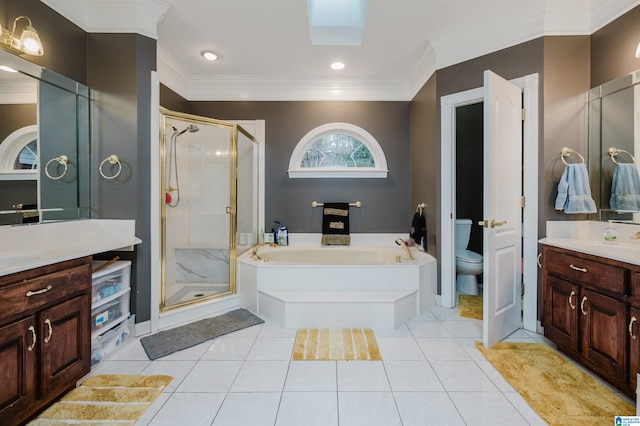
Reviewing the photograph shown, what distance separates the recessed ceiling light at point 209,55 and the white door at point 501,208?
102 inches

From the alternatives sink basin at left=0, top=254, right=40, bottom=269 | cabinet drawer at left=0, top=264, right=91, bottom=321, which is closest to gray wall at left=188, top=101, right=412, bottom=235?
cabinet drawer at left=0, top=264, right=91, bottom=321

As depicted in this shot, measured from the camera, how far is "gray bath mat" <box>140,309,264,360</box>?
2131mm

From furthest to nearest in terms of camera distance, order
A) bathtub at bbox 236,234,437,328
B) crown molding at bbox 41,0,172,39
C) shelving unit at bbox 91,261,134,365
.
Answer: bathtub at bbox 236,234,437,328, crown molding at bbox 41,0,172,39, shelving unit at bbox 91,261,134,365

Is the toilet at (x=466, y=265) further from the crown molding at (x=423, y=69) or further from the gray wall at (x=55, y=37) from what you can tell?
the gray wall at (x=55, y=37)

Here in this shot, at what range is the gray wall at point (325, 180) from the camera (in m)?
3.65

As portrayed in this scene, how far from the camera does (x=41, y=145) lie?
198 centimetres

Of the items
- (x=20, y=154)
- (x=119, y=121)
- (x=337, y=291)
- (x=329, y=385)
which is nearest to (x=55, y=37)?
(x=119, y=121)

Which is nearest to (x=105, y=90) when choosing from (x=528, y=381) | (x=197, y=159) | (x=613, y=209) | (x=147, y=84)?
(x=147, y=84)

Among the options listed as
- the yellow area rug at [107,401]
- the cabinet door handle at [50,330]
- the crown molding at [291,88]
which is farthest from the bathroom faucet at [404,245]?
the cabinet door handle at [50,330]

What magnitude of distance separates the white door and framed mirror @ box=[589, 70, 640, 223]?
523mm

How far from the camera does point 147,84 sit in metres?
2.34

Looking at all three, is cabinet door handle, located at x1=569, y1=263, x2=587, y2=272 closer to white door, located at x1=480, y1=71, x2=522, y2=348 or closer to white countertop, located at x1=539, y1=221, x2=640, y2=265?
white countertop, located at x1=539, y1=221, x2=640, y2=265

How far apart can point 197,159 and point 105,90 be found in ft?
3.17

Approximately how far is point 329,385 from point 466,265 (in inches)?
87.5
